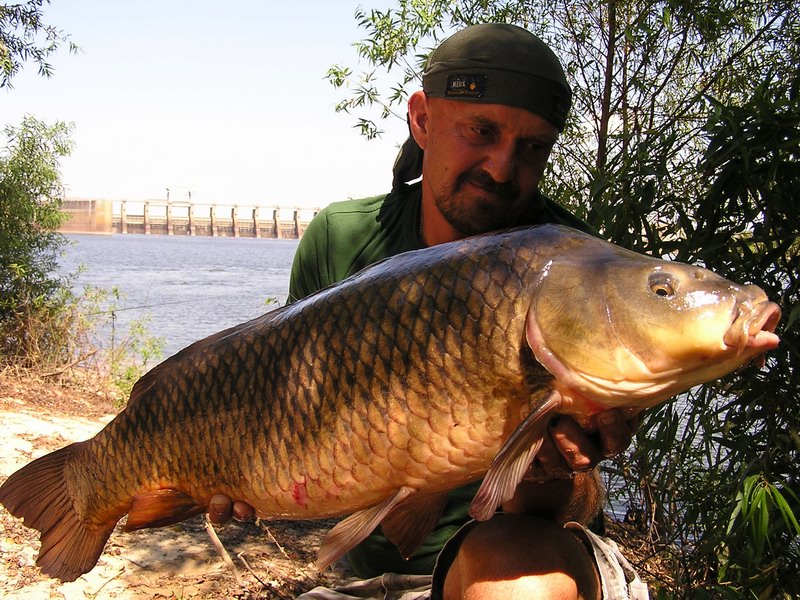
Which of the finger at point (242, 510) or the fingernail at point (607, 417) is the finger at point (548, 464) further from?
the finger at point (242, 510)

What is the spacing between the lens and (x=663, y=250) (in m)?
2.97

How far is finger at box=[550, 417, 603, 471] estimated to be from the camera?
1493mm

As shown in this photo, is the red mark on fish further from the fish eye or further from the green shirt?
the fish eye

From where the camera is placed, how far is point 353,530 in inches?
65.5

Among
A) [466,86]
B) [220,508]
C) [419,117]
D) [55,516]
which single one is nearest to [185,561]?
[55,516]

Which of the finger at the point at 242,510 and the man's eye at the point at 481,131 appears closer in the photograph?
the finger at the point at 242,510

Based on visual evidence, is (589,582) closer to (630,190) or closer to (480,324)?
(480,324)

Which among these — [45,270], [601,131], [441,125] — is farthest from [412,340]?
[45,270]

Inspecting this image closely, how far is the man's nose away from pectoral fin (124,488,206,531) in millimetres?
1088

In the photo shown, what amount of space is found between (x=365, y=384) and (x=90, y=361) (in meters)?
6.65

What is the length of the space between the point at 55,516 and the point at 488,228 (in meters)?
1.32

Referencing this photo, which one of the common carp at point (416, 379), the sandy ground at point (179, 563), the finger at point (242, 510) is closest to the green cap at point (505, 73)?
the common carp at point (416, 379)

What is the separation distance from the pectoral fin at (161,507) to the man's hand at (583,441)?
842 mm

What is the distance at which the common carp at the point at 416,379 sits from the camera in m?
1.37
